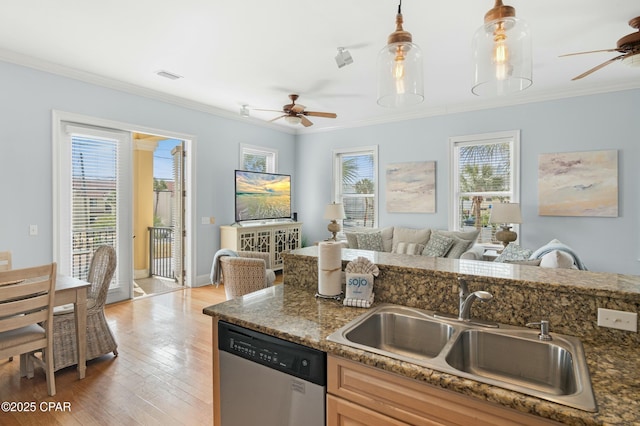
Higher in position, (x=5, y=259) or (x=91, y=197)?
(x=91, y=197)

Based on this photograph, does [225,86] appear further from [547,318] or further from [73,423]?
[547,318]

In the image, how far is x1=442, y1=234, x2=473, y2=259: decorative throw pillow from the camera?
452 centimetres

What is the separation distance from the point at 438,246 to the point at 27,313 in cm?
430

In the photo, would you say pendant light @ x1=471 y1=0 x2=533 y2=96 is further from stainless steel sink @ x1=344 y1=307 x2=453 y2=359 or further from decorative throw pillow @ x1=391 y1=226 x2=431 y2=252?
decorative throw pillow @ x1=391 y1=226 x2=431 y2=252

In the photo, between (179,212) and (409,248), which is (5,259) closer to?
(179,212)

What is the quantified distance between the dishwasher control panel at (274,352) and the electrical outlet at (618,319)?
98 cm

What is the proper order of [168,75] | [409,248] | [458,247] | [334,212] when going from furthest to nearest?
[334,212] → [409,248] → [458,247] → [168,75]

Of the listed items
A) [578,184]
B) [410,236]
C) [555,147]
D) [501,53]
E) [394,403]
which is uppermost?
[555,147]

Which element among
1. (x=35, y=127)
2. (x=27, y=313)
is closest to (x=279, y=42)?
(x=35, y=127)

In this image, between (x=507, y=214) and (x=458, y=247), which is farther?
(x=458, y=247)

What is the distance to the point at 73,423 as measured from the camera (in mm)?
2055

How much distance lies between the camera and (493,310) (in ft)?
4.57

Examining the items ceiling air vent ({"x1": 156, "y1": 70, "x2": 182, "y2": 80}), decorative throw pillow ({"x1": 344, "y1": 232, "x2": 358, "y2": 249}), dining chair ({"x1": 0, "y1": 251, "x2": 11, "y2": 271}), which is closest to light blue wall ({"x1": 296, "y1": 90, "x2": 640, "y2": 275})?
decorative throw pillow ({"x1": 344, "y1": 232, "x2": 358, "y2": 249})

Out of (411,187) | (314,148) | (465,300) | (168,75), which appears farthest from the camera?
(314,148)
